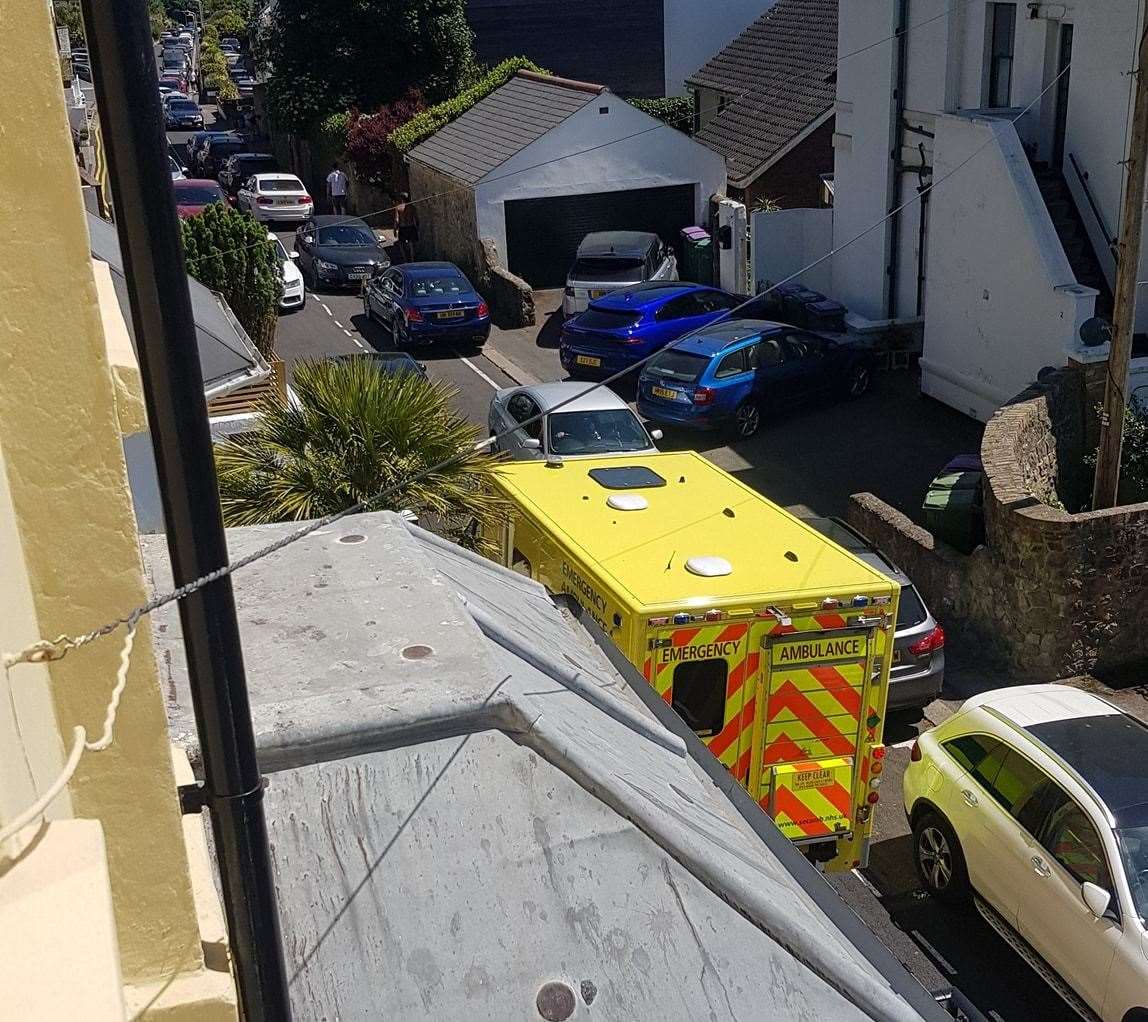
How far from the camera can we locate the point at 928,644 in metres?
11.7

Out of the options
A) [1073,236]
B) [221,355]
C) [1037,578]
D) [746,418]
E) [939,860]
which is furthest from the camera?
[746,418]

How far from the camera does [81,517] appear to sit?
2.44 m

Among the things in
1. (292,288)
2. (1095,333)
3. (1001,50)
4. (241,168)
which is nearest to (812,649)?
(1095,333)

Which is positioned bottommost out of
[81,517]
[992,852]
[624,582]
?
[992,852]

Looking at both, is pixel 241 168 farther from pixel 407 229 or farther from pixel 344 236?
pixel 344 236

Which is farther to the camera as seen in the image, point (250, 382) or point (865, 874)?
point (250, 382)

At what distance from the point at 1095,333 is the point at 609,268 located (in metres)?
11.3

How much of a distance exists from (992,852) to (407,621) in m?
5.22

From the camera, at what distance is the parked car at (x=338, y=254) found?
1195 inches

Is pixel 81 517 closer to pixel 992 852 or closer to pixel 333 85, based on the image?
pixel 992 852

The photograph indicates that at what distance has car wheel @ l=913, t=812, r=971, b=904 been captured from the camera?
931 centimetres

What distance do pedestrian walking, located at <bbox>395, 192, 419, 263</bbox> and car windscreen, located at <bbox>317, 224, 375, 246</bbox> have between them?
1.87m

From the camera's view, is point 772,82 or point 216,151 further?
point 216,151

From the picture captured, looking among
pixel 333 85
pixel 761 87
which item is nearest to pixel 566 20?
pixel 333 85
